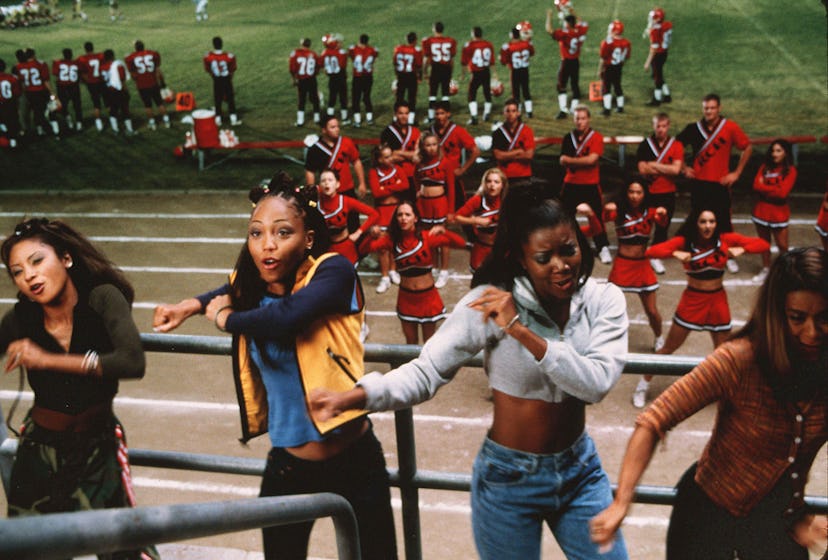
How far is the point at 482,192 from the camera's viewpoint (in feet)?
27.2

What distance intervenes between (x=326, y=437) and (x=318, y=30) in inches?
1208

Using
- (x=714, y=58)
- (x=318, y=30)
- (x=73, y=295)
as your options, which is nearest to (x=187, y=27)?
(x=318, y=30)

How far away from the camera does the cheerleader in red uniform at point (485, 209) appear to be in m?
8.07

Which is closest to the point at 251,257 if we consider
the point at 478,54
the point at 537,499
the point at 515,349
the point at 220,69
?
the point at 515,349

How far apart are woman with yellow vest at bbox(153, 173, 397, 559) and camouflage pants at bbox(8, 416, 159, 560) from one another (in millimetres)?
585

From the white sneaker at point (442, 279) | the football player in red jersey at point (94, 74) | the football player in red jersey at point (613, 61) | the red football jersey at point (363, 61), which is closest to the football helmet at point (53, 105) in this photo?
the football player in red jersey at point (94, 74)

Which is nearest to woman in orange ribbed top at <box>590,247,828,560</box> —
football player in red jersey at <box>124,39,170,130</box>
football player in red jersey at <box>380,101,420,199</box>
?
football player in red jersey at <box>380,101,420,199</box>

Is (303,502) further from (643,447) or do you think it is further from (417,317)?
(417,317)

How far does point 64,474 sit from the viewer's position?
3.04 m

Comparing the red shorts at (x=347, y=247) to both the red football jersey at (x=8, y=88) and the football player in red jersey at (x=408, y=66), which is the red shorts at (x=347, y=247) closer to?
the football player in red jersey at (x=408, y=66)

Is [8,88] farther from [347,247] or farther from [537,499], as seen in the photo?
[537,499]

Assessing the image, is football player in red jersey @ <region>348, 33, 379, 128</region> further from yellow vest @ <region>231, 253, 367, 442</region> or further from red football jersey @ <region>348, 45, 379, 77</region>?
yellow vest @ <region>231, 253, 367, 442</region>

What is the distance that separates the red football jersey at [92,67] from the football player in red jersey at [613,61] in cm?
1176

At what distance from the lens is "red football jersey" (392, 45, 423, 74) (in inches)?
697
